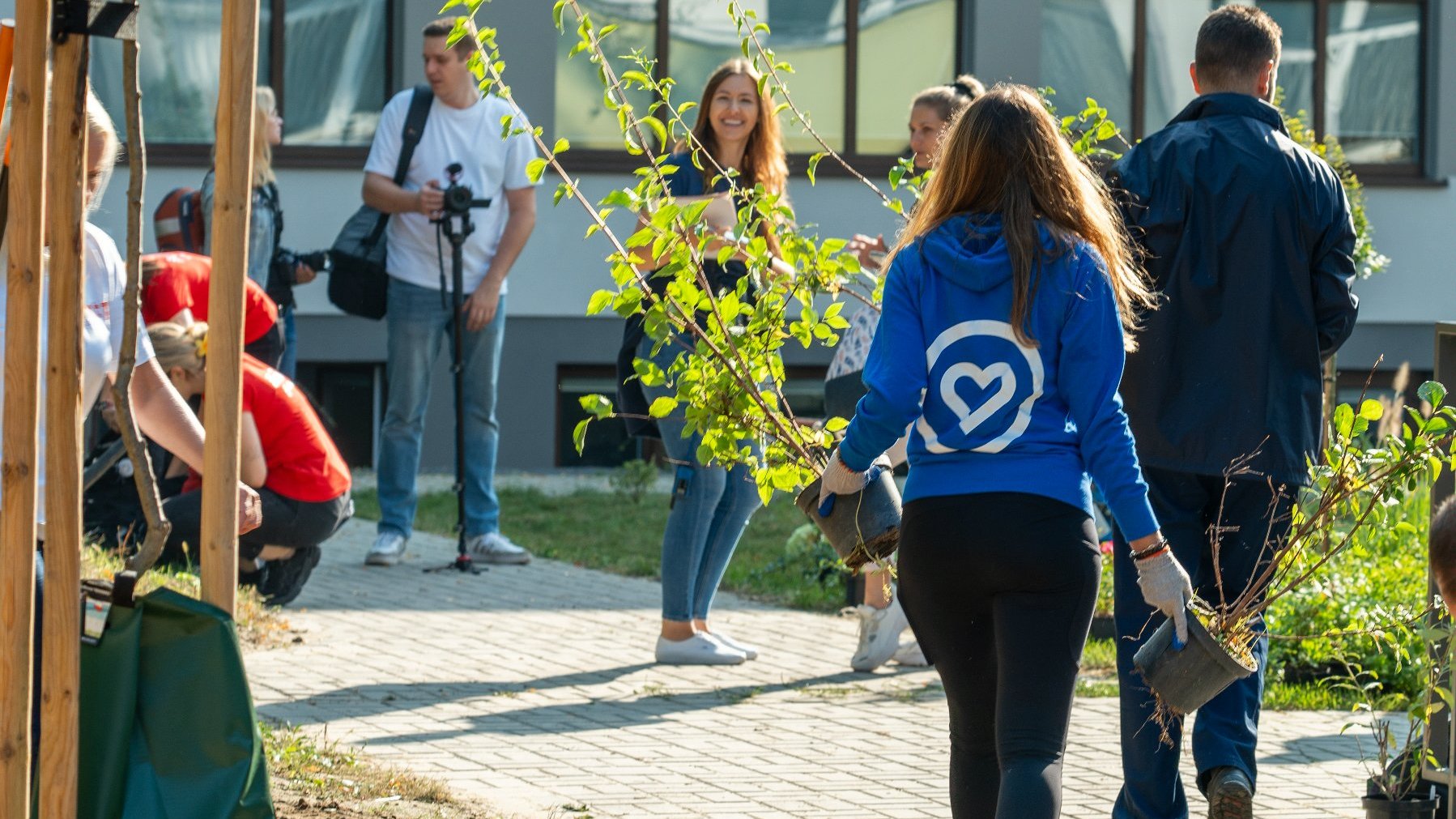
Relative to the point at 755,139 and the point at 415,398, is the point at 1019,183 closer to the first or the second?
the point at 755,139

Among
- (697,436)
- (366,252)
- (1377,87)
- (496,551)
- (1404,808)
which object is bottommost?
(496,551)

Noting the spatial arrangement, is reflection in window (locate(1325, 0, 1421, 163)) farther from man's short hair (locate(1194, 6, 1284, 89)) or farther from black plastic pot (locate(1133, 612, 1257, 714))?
black plastic pot (locate(1133, 612, 1257, 714))

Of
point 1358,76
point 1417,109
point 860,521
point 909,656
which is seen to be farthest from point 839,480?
point 1417,109

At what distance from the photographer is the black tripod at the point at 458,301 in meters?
9.08

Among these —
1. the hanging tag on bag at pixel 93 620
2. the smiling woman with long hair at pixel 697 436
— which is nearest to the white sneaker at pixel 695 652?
the smiling woman with long hair at pixel 697 436

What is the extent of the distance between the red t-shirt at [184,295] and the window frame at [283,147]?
5.08 metres

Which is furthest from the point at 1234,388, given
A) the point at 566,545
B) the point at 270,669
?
the point at 566,545

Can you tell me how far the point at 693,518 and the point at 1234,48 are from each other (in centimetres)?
285

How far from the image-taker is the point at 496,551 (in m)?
9.54

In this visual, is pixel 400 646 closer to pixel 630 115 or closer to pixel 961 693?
pixel 630 115

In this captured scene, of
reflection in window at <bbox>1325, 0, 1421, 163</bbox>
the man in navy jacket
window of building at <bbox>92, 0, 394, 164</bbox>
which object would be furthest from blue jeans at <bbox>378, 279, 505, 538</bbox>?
reflection in window at <bbox>1325, 0, 1421, 163</bbox>

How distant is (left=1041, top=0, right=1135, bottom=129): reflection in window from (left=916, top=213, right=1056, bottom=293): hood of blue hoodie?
37.1ft

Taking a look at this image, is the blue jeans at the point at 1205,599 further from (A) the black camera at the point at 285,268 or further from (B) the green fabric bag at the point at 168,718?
(A) the black camera at the point at 285,268

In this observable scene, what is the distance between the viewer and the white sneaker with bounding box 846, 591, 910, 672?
7.14 metres
